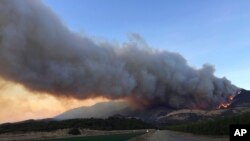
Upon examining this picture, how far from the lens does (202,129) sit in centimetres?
13862

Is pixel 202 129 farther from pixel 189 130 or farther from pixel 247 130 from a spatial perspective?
pixel 247 130

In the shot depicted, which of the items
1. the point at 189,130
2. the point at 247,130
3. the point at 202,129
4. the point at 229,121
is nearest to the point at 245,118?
the point at 229,121

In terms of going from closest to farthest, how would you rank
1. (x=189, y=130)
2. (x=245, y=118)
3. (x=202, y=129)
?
(x=245, y=118)
(x=202, y=129)
(x=189, y=130)

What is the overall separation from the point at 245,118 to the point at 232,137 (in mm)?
99653

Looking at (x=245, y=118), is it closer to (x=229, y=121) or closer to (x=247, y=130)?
(x=229, y=121)

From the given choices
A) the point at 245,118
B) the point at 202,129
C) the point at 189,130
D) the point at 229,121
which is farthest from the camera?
the point at 189,130

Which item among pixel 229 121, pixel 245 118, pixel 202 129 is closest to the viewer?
pixel 245 118

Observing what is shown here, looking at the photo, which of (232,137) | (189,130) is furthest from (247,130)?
(189,130)

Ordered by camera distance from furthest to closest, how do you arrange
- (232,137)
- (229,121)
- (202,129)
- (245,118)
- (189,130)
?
(189,130) < (202,129) < (229,121) < (245,118) < (232,137)

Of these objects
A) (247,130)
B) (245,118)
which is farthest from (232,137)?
(245,118)

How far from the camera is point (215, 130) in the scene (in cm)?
11738

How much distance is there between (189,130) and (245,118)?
185ft

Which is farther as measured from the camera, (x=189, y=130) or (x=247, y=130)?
(x=189, y=130)

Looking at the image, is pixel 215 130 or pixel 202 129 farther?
pixel 202 129
